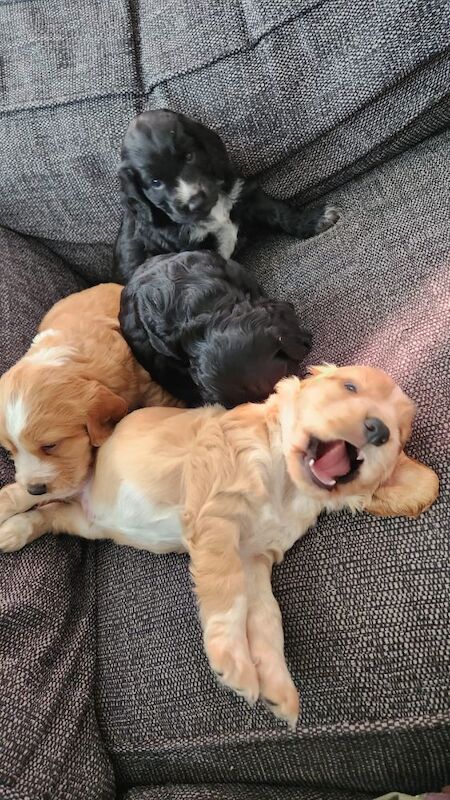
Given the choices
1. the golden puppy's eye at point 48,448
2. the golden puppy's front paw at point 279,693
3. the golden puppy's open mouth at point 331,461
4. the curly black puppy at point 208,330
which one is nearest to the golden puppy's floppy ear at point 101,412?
the golden puppy's eye at point 48,448

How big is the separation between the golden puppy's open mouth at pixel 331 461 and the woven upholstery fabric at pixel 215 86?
1.19 m

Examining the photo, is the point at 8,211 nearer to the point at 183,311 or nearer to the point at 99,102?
the point at 99,102

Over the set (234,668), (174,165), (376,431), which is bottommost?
(234,668)

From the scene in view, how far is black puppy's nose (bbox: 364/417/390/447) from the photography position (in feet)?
4.16

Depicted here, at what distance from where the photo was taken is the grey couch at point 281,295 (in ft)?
4.41

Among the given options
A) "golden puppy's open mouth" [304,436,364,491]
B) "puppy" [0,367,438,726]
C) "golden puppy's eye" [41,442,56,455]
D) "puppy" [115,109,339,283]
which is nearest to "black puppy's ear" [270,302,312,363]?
"puppy" [0,367,438,726]

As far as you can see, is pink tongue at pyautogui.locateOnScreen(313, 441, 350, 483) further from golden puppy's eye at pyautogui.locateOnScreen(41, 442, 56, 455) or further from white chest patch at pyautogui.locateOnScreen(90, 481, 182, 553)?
golden puppy's eye at pyautogui.locateOnScreen(41, 442, 56, 455)

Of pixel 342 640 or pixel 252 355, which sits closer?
pixel 342 640

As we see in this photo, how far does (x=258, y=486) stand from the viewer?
1385 mm

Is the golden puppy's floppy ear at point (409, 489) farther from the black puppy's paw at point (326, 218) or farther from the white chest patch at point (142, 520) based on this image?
the black puppy's paw at point (326, 218)

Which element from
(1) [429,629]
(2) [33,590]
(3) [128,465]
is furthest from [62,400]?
(1) [429,629]

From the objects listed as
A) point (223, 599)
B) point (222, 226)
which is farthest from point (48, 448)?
point (222, 226)

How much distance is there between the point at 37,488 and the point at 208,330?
64 centimetres

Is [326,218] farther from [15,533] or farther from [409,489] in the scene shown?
[15,533]
